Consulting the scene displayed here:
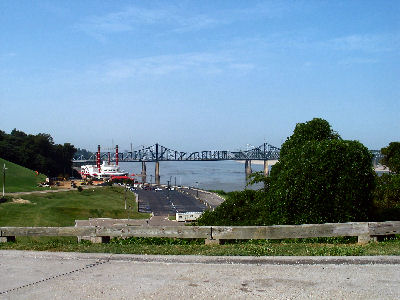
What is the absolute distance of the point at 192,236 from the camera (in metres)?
11.6

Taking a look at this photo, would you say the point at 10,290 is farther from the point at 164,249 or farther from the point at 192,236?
the point at 192,236

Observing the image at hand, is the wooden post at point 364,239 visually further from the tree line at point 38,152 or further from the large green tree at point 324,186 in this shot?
the tree line at point 38,152

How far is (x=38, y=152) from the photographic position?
464 feet

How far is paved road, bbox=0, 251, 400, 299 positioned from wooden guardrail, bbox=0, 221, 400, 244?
1940mm

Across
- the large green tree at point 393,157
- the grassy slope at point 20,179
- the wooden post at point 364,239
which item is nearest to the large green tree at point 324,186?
the wooden post at point 364,239

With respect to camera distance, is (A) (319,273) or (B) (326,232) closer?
(A) (319,273)

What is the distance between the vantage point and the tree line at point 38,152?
439 feet

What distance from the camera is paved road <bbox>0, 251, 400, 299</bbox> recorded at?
7148 millimetres

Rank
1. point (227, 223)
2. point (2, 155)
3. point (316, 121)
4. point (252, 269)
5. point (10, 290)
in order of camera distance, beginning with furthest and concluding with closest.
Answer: point (2, 155), point (316, 121), point (227, 223), point (252, 269), point (10, 290)

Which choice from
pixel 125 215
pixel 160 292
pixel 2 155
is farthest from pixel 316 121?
pixel 2 155

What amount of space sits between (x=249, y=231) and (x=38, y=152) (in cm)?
13947

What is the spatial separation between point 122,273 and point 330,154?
8956mm

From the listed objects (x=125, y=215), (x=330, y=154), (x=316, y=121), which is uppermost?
(x=316, y=121)

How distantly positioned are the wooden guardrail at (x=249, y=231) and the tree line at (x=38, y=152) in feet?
423
